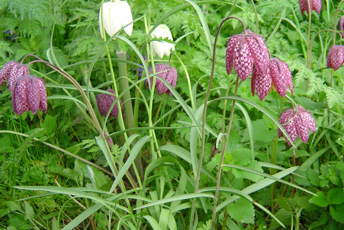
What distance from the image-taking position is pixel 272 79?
0.94 m

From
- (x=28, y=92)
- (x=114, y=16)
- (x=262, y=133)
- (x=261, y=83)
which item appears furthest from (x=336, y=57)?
(x=28, y=92)

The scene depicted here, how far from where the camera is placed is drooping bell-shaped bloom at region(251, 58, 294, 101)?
2.92 ft

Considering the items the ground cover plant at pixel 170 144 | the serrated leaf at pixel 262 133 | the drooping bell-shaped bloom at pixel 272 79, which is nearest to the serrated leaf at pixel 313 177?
the ground cover plant at pixel 170 144

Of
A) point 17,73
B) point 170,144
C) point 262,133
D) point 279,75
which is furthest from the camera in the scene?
point 170,144

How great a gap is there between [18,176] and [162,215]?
79 cm

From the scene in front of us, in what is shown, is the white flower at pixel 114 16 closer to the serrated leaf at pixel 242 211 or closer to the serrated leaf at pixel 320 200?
the serrated leaf at pixel 242 211

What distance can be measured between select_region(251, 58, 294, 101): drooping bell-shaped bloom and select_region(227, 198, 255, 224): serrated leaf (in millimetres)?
406

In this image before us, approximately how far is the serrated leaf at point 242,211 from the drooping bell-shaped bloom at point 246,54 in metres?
0.50

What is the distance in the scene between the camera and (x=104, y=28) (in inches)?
48.2

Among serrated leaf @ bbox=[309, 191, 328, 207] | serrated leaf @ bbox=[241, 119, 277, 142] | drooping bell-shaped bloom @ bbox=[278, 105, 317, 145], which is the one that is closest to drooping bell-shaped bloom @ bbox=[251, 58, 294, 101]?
drooping bell-shaped bloom @ bbox=[278, 105, 317, 145]

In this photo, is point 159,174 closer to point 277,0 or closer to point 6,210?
point 6,210

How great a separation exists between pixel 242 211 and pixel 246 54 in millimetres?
552

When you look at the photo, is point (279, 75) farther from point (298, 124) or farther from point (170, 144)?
point (170, 144)

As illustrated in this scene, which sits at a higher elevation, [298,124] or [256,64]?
[256,64]
